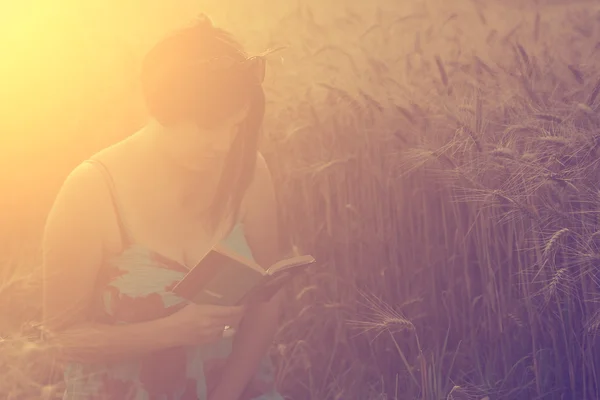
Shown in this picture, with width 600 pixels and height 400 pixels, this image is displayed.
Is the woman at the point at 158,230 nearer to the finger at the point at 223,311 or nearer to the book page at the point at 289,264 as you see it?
the finger at the point at 223,311

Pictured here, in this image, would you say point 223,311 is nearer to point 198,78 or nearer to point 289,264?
point 289,264

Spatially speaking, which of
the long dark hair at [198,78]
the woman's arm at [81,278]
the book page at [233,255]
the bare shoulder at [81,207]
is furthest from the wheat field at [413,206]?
the long dark hair at [198,78]

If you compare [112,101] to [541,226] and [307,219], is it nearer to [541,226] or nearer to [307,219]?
[307,219]

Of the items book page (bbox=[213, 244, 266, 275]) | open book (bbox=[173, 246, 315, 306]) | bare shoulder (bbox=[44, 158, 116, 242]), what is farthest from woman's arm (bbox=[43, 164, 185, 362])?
book page (bbox=[213, 244, 266, 275])

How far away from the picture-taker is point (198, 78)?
1.40m

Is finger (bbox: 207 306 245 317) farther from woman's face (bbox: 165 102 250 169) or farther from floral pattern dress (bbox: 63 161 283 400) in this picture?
woman's face (bbox: 165 102 250 169)

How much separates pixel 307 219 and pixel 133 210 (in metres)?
1.27

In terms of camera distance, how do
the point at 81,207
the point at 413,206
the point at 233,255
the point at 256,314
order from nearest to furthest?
1. the point at 233,255
2. the point at 81,207
3. the point at 256,314
4. the point at 413,206

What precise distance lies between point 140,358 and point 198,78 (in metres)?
0.63

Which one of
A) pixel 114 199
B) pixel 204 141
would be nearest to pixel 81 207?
pixel 114 199

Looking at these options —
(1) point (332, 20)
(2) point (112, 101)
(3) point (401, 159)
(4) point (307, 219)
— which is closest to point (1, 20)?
A: (2) point (112, 101)

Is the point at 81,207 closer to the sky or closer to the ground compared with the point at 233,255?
closer to the sky

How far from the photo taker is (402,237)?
2.49 m

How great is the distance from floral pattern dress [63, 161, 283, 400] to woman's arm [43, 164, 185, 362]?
3cm
